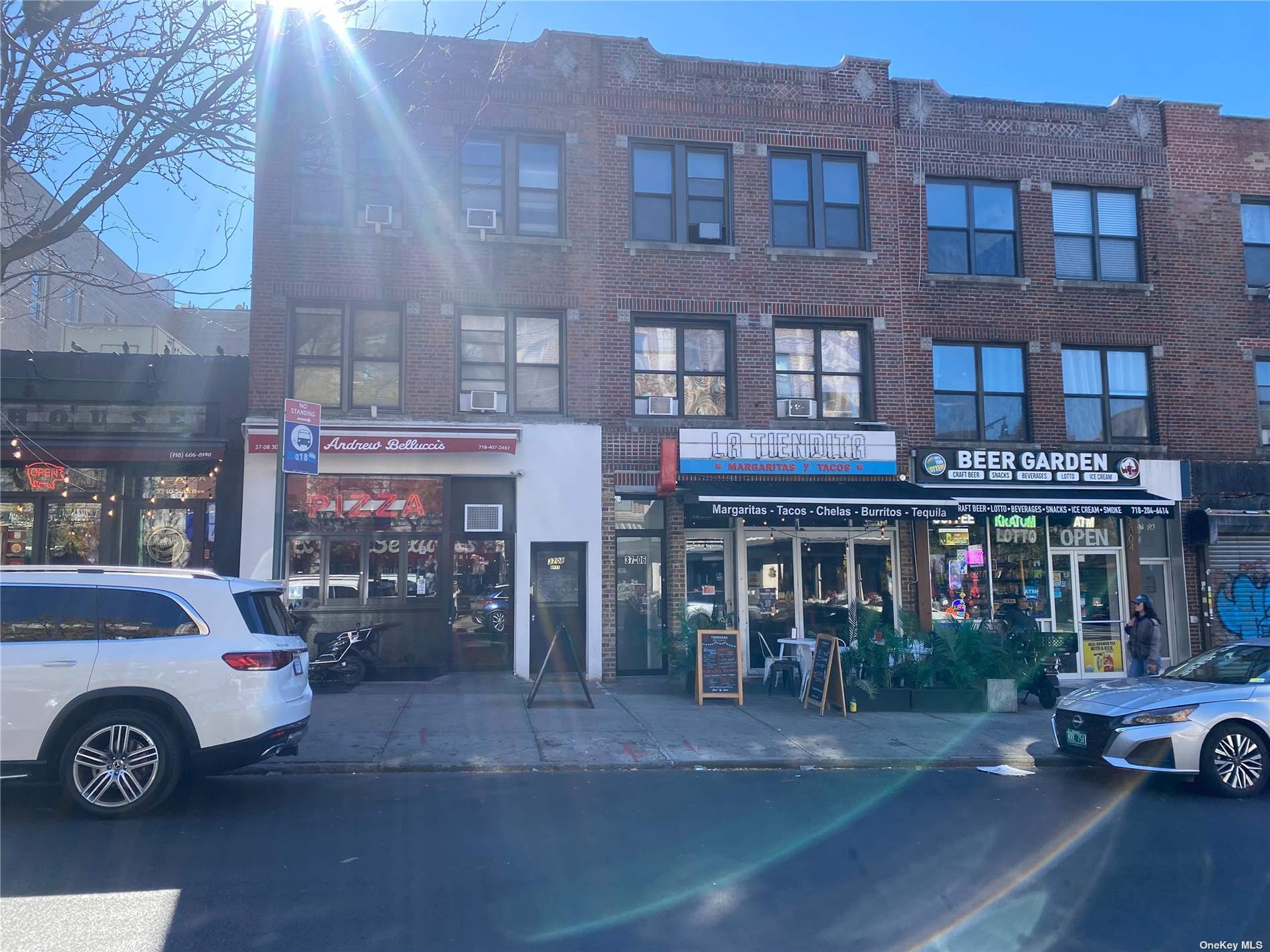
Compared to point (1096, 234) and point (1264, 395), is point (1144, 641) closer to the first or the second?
point (1264, 395)

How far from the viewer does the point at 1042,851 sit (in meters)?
6.59

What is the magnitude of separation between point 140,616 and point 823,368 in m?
11.7

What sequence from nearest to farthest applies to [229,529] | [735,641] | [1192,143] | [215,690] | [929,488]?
[215,690] → [735,641] → [229,529] → [929,488] → [1192,143]

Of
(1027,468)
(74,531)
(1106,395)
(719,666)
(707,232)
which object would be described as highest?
(707,232)

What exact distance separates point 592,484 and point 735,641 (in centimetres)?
353

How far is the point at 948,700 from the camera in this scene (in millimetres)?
12750

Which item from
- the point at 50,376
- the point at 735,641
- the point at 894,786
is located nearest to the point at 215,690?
the point at 894,786

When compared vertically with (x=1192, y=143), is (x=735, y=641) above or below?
below

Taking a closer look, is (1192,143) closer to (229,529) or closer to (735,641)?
(735,641)

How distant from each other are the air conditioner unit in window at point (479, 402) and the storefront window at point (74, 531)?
18.6 feet

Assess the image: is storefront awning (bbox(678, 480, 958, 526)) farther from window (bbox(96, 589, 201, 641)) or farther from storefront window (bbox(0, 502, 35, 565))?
storefront window (bbox(0, 502, 35, 565))

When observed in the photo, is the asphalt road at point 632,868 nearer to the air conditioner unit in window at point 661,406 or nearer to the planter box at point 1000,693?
the planter box at point 1000,693

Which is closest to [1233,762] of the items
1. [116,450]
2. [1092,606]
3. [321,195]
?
[1092,606]

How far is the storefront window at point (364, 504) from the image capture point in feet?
47.1
